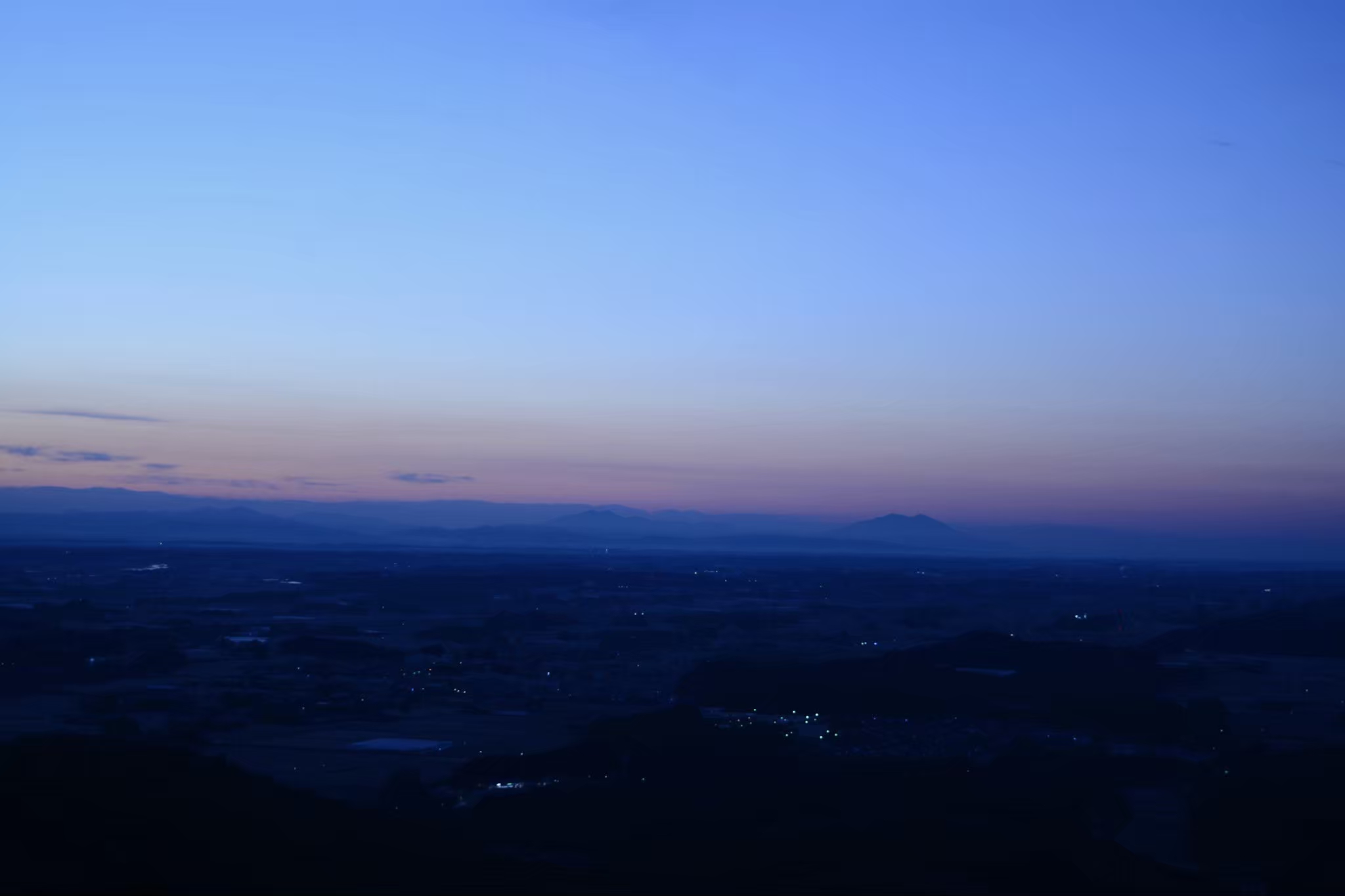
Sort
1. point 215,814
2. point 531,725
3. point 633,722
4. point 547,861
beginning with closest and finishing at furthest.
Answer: point 215,814 < point 547,861 < point 633,722 < point 531,725

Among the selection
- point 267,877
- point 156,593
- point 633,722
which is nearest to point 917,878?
point 267,877

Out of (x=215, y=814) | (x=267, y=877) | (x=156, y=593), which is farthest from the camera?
(x=156, y=593)

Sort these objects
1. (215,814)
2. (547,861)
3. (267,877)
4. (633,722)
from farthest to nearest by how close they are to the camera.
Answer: (633,722)
(547,861)
(215,814)
(267,877)

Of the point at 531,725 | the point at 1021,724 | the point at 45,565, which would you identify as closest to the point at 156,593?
the point at 45,565

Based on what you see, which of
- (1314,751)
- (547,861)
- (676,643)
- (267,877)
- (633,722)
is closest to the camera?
(267,877)

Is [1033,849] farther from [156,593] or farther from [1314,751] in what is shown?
[156,593]

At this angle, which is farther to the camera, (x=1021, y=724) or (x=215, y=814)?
(x=1021, y=724)

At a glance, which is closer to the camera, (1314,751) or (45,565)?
(1314,751)

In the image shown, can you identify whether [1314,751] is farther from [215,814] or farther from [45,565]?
[45,565]
